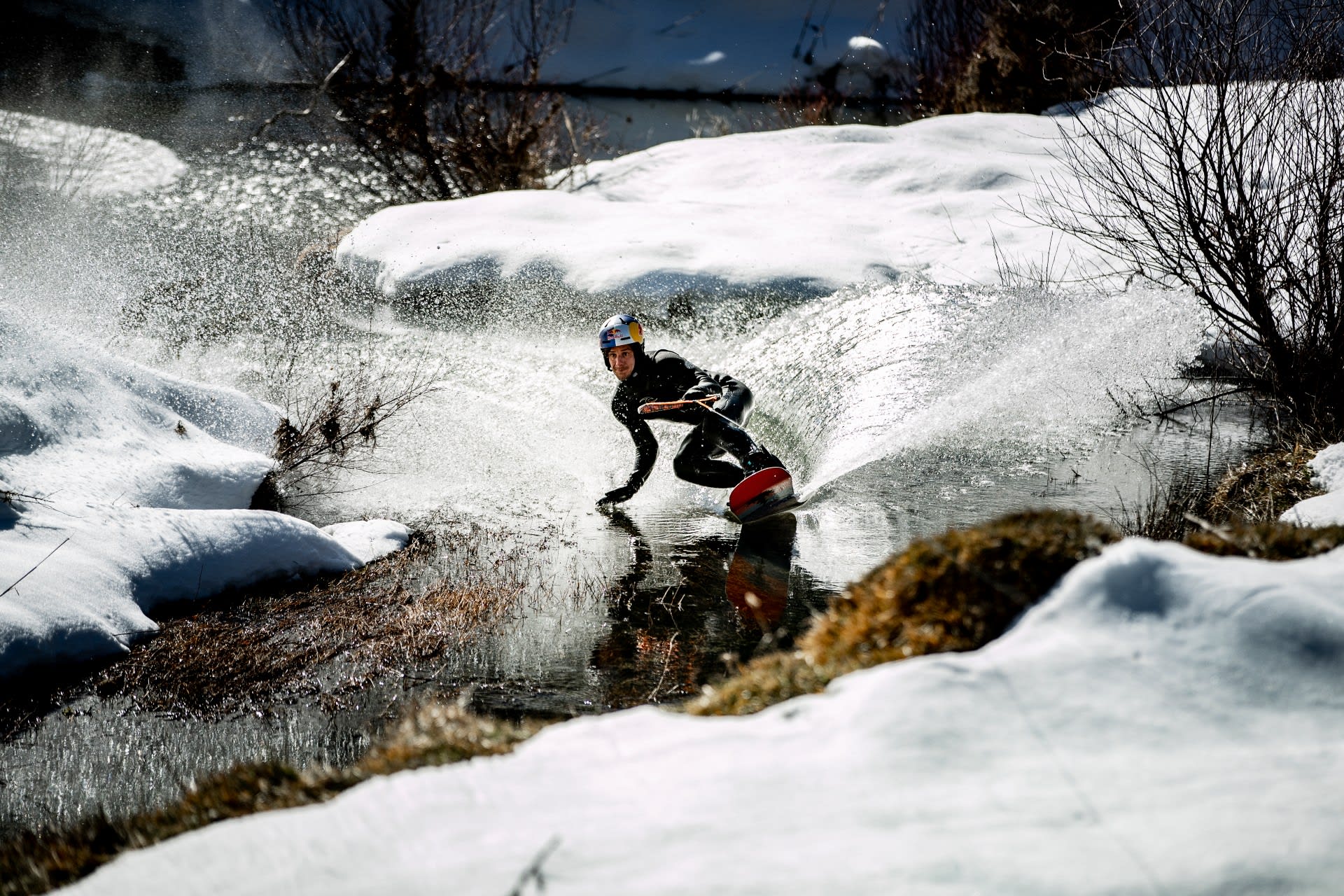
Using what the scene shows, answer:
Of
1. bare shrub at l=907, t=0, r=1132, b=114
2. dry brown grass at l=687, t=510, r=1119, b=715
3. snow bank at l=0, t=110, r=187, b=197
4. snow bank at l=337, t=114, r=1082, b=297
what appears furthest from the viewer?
snow bank at l=0, t=110, r=187, b=197

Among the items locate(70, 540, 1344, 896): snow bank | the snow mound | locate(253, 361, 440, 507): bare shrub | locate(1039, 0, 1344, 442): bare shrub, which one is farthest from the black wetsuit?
locate(70, 540, 1344, 896): snow bank

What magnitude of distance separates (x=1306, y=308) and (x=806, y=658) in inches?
242

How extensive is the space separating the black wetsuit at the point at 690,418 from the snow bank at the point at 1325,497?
3966 mm

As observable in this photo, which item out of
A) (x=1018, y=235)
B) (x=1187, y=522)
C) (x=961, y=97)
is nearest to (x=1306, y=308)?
(x=1187, y=522)

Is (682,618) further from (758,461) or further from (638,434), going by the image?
(638,434)

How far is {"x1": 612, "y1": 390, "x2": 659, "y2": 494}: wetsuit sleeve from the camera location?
905 centimetres

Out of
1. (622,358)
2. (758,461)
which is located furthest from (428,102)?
(758,461)

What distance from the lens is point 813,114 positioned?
26484 mm

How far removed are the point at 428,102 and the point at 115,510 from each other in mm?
15472

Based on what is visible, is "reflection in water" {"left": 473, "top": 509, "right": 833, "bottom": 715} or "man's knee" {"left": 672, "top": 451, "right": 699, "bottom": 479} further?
"man's knee" {"left": 672, "top": 451, "right": 699, "bottom": 479}

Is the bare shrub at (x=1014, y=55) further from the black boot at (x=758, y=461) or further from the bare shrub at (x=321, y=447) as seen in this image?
the bare shrub at (x=321, y=447)

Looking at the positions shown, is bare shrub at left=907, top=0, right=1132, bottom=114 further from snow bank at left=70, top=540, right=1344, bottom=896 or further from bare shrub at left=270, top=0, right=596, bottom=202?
snow bank at left=70, top=540, right=1344, bottom=896

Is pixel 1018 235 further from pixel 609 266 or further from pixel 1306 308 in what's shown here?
pixel 1306 308

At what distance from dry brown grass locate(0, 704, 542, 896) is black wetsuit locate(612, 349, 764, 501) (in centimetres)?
521
